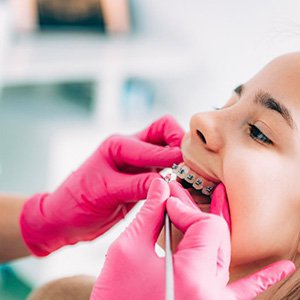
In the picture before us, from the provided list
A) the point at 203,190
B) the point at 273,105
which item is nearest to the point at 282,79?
the point at 273,105

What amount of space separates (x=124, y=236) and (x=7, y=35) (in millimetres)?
2883

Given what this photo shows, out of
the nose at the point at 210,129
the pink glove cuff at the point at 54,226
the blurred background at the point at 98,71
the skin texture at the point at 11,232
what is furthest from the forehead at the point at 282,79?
the skin texture at the point at 11,232

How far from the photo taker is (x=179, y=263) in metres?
0.93

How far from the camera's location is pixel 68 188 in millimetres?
1395

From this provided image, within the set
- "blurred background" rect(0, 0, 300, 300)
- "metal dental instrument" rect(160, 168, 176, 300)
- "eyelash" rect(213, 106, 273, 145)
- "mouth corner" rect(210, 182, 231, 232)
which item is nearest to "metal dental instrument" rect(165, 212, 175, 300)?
"metal dental instrument" rect(160, 168, 176, 300)

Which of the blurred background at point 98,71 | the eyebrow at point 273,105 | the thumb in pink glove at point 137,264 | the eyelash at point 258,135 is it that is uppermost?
the eyebrow at point 273,105

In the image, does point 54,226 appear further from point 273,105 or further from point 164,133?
point 273,105

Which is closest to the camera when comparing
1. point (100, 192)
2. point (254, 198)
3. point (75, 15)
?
point (254, 198)

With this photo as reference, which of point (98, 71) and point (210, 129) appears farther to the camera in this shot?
point (98, 71)

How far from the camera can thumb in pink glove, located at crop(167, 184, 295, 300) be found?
915 mm

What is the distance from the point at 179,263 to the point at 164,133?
511mm

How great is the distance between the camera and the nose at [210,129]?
3.63 ft

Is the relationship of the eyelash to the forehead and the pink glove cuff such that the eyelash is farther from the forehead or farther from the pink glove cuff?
the pink glove cuff

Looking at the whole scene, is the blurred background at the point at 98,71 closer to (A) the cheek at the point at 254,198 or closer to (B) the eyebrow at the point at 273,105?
(B) the eyebrow at the point at 273,105
